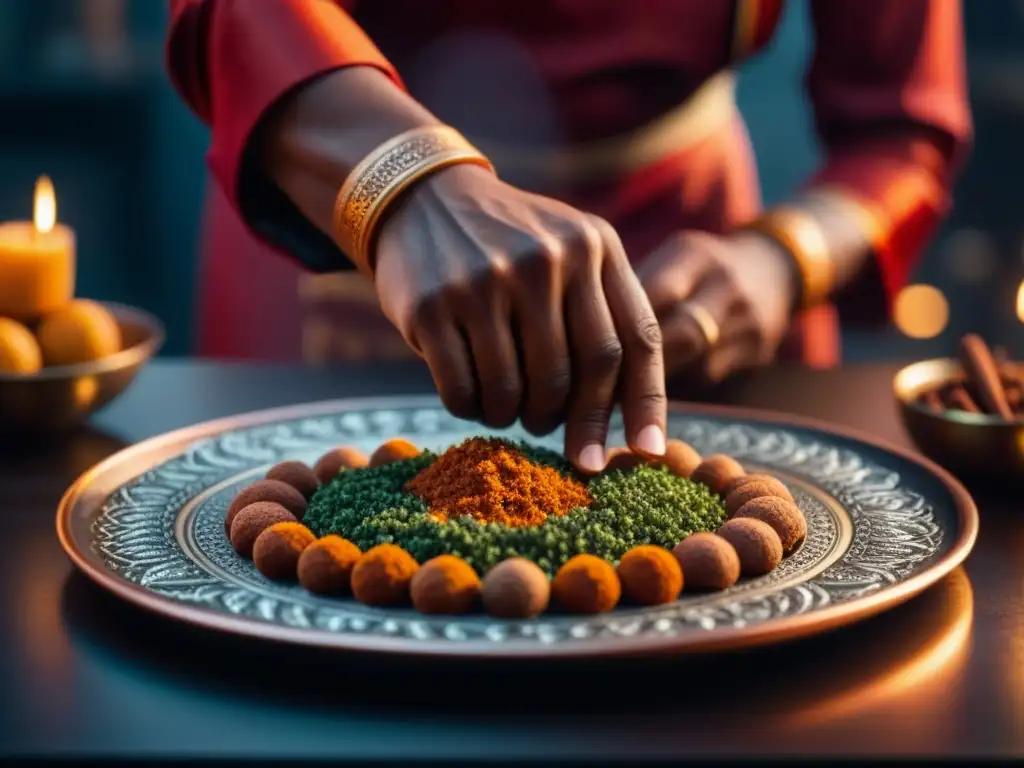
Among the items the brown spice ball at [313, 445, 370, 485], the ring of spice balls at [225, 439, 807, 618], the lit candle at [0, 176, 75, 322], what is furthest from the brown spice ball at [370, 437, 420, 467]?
the lit candle at [0, 176, 75, 322]

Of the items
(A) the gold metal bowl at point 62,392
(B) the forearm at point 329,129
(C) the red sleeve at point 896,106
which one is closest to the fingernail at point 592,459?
(B) the forearm at point 329,129

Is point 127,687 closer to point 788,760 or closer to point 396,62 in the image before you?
point 788,760

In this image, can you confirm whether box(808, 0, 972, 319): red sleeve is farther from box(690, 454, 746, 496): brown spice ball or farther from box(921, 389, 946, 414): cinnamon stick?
box(690, 454, 746, 496): brown spice ball

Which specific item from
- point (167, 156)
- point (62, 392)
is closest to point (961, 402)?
point (62, 392)

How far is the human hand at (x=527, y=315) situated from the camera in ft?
2.67

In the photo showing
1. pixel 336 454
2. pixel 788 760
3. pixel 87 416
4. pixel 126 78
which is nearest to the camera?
pixel 788 760

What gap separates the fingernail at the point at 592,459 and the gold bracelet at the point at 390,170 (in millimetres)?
199

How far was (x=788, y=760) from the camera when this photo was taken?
0.57 meters

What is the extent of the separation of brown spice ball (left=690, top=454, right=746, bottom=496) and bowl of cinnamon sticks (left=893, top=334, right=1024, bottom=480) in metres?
0.16

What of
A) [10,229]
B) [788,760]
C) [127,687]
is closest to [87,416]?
[10,229]

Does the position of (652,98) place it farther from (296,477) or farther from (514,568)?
(514,568)

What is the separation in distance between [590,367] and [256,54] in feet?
1.28

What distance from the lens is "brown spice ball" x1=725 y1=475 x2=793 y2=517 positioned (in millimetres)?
841

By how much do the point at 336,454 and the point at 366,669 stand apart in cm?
30
